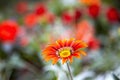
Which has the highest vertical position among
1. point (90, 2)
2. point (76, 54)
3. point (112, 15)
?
point (90, 2)

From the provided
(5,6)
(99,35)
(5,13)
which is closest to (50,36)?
(99,35)

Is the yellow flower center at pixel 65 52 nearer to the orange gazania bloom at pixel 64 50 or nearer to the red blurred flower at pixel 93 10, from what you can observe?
the orange gazania bloom at pixel 64 50

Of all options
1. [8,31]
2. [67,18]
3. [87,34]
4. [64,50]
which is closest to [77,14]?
[67,18]

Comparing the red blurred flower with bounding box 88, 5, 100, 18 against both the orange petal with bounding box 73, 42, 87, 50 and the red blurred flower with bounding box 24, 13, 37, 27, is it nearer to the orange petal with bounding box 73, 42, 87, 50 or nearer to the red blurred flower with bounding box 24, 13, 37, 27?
the red blurred flower with bounding box 24, 13, 37, 27

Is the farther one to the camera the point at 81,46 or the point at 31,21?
the point at 31,21

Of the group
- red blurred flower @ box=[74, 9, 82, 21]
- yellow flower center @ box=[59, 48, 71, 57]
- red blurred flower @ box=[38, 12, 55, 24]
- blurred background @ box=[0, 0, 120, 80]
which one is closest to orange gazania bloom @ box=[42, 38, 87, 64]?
yellow flower center @ box=[59, 48, 71, 57]

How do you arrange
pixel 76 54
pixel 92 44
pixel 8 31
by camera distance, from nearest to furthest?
1. pixel 76 54
2. pixel 92 44
3. pixel 8 31

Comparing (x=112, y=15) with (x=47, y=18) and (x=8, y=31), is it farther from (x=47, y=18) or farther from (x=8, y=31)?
(x=8, y=31)
